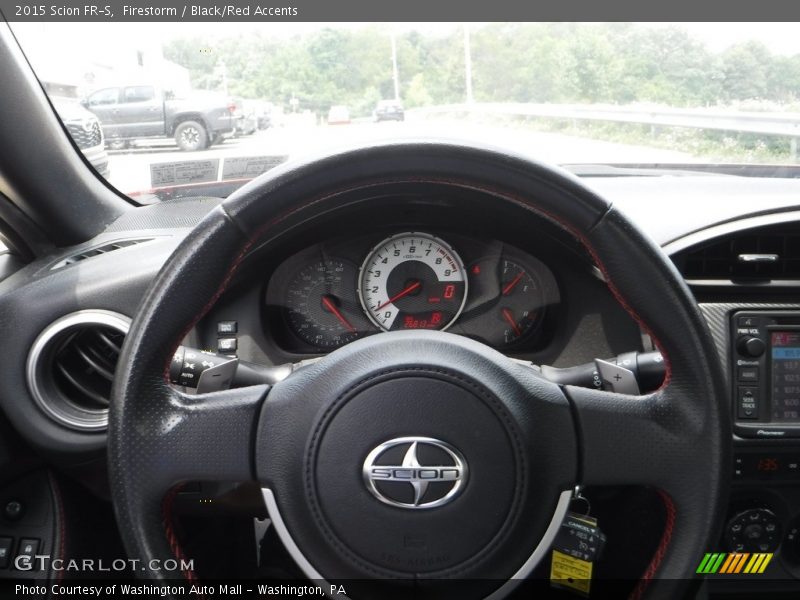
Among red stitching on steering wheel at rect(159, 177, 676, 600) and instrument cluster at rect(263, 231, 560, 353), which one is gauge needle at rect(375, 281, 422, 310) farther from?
red stitching on steering wheel at rect(159, 177, 676, 600)

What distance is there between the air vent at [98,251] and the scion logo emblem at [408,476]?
131cm

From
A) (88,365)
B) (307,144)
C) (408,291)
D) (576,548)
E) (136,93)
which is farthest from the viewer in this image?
(136,93)

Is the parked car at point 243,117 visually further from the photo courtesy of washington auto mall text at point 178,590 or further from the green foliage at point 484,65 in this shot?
the photo courtesy of washington auto mall text at point 178,590

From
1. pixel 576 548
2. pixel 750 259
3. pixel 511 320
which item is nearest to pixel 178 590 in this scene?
pixel 576 548

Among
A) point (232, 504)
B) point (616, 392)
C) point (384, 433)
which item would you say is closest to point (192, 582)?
point (384, 433)

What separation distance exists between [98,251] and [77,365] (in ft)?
1.08

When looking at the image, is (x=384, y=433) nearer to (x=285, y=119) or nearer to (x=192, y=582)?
(x=192, y=582)

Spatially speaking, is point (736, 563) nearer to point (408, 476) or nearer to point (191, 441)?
point (408, 476)

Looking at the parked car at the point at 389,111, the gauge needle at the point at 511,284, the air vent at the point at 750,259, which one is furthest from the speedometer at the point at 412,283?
the air vent at the point at 750,259

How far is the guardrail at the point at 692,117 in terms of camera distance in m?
2.32

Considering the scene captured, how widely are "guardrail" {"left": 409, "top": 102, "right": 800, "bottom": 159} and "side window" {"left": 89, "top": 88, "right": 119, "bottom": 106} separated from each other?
3.81 feet

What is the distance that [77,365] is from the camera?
7.09 feet

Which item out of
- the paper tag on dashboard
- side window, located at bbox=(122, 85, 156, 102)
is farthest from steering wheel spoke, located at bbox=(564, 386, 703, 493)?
side window, located at bbox=(122, 85, 156, 102)
